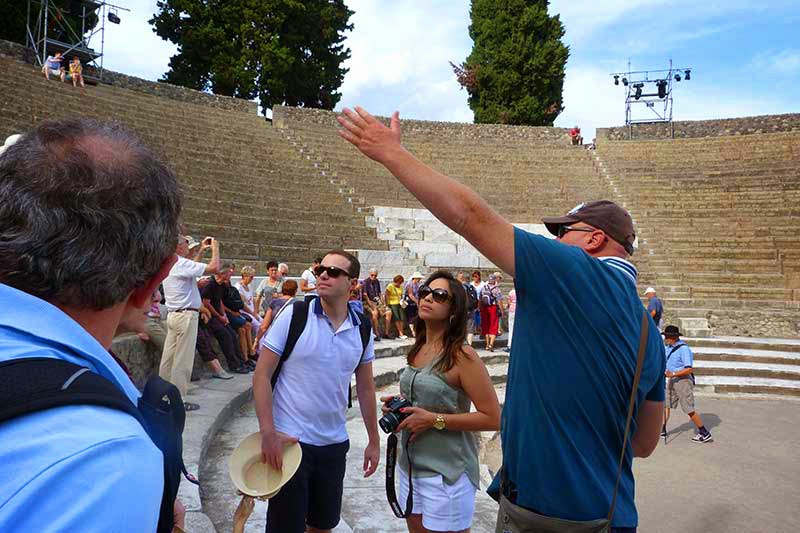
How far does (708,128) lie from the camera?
2241 centimetres

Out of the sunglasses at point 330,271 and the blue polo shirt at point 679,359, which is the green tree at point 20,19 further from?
the sunglasses at point 330,271

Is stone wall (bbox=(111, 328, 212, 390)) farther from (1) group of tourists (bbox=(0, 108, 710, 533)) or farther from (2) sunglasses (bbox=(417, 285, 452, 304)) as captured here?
(2) sunglasses (bbox=(417, 285, 452, 304))

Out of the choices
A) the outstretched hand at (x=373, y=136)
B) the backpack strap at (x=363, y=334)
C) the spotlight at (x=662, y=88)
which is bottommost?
the backpack strap at (x=363, y=334)

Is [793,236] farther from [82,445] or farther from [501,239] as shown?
[82,445]

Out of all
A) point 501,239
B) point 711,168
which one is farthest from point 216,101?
point 501,239

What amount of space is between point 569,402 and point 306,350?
1.45 metres

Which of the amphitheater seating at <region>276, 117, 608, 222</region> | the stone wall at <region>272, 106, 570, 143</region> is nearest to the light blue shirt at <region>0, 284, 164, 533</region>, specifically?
the amphitheater seating at <region>276, 117, 608, 222</region>

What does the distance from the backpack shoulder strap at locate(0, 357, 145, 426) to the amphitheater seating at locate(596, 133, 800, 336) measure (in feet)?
47.7

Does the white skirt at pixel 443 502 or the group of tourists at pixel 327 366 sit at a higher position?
the group of tourists at pixel 327 366

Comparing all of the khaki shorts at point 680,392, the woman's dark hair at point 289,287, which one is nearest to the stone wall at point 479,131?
the woman's dark hair at point 289,287

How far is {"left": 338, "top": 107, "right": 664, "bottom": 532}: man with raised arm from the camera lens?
1.64 meters

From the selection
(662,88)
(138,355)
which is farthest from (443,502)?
(662,88)

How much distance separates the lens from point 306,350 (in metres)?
2.79

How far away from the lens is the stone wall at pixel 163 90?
18.1 metres
